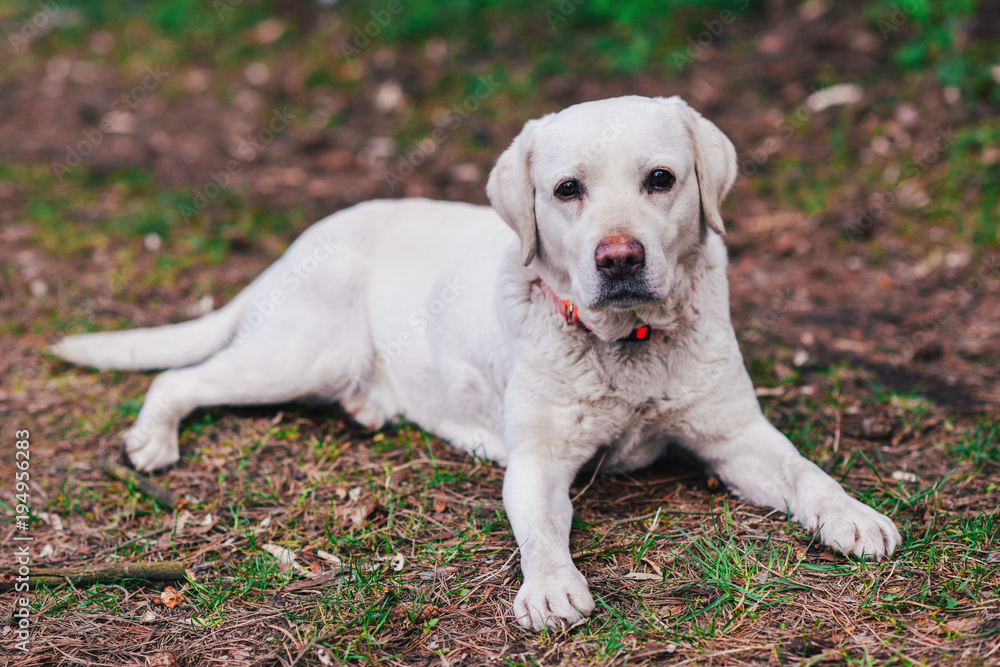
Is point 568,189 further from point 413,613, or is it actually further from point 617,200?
point 413,613

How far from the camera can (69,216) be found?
21.1 ft

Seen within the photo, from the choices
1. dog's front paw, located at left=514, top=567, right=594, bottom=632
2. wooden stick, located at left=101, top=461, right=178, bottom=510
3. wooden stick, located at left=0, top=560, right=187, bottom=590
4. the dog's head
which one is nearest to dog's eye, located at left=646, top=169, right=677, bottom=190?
the dog's head

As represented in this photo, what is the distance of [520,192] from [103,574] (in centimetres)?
197

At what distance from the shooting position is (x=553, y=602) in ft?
7.90

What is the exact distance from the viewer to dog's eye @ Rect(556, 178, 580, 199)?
2805 millimetres

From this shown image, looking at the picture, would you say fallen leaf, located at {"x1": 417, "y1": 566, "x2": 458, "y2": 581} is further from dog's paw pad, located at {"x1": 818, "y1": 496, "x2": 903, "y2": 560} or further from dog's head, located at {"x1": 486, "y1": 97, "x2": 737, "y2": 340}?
dog's paw pad, located at {"x1": 818, "y1": 496, "x2": 903, "y2": 560}

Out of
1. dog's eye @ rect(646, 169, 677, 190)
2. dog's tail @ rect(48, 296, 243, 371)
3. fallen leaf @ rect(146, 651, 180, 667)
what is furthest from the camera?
dog's tail @ rect(48, 296, 243, 371)

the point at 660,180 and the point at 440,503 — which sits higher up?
the point at 660,180

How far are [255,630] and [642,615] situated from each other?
3.89 ft

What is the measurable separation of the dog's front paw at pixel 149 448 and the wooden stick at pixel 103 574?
0.76 m

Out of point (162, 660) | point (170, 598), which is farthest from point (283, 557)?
point (162, 660)

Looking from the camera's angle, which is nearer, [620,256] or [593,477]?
[620,256]

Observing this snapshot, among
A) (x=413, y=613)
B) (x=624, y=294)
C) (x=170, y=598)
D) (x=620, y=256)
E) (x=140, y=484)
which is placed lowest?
(x=140, y=484)

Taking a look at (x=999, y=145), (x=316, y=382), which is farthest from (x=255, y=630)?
(x=999, y=145)
